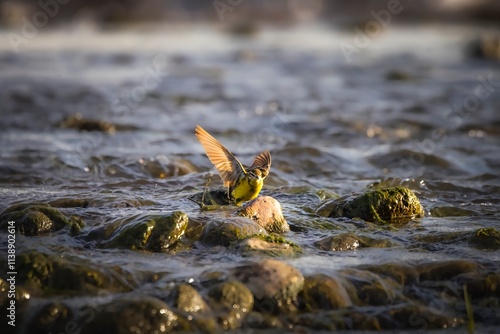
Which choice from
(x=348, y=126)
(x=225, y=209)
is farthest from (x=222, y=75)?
(x=225, y=209)

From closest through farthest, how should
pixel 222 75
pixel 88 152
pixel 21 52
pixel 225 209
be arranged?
pixel 225 209 → pixel 88 152 → pixel 222 75 → pixel 21 52

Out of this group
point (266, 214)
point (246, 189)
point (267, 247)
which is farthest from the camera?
point (246, 189)

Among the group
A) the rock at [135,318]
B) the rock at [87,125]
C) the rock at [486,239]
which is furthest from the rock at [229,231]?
the rock at [87,125]

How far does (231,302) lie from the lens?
151 inches

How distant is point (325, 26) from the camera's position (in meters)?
22.0

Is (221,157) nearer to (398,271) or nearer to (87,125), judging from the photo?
(398,271)

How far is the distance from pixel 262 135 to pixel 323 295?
4.93 meters

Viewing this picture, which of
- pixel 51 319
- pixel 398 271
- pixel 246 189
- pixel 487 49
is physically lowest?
pixel 51 319

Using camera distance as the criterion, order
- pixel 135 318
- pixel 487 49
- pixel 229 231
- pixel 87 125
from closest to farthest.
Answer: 1. pixel 135 318
2. pixel 229 231
3. pixel 87 125
4. pixel 487 49

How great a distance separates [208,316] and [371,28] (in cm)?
1887

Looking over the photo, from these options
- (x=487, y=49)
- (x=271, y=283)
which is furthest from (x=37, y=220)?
(x=487, y=49)

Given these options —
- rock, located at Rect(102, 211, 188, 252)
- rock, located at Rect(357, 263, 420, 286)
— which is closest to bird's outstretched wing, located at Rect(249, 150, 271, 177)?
rock, located at Rect(102, 211, 188, 252)

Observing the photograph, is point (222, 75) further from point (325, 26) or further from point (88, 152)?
point (325, 26)

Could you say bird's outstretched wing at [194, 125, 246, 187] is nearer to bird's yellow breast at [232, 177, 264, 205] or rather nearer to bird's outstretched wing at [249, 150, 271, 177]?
bird's yellow breast at [232, 177, 264, 205]
